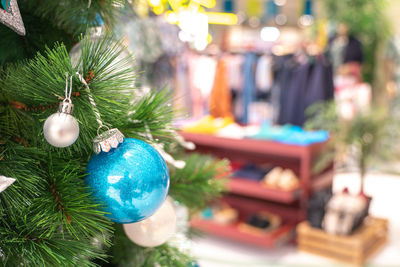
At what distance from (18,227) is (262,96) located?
13.9 ft

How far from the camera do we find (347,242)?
2723mm

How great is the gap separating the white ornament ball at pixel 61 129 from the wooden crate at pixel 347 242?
2606mm

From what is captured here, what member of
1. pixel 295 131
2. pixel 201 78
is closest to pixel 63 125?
pixel 295 131

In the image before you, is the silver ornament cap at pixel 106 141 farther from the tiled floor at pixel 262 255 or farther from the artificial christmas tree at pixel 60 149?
the tiled floor at pixel 262 255

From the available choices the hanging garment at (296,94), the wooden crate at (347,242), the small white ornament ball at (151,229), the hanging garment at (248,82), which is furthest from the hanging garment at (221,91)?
the small white ornament ball at (151,229)

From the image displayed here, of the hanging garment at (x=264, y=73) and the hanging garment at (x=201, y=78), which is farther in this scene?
the hanging garment at (x=201, y=78)

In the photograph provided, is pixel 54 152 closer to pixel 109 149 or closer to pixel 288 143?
pixel 109 149

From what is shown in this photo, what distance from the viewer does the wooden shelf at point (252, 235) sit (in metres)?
2.96

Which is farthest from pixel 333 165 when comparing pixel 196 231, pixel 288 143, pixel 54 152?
pixel 54 152

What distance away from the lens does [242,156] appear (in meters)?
3.70

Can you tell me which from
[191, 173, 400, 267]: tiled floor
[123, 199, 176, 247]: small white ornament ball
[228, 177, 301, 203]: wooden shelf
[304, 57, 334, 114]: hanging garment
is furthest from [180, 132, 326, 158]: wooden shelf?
[123, 199, 176, 247]: small white ornament ball

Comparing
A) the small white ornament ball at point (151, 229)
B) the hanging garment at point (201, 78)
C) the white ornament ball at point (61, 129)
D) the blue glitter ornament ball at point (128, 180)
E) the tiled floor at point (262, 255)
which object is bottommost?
the tiled floor at point (262, 255)

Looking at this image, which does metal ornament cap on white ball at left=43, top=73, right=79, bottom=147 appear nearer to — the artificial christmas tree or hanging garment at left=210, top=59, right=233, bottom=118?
the artificial christmas tree

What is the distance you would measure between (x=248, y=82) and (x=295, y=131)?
1.47m
